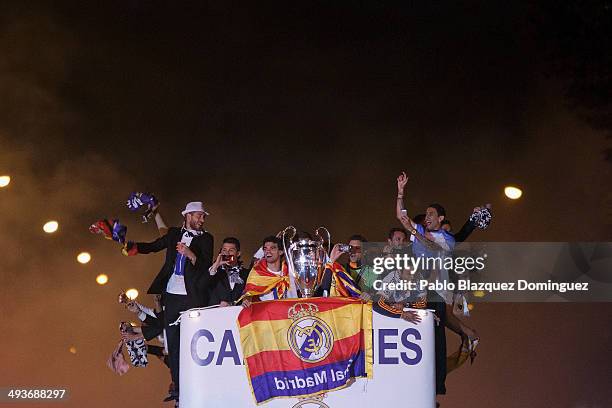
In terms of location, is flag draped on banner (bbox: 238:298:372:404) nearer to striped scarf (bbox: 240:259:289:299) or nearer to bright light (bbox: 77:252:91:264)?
striped scarf (bbox: 240:259:289:299)

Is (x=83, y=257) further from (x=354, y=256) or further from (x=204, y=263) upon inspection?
(x=354, y=256)

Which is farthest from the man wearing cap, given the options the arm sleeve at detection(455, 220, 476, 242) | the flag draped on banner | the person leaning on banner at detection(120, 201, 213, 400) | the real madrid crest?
the arm sleeve at detection(455, 220, 476, 242)

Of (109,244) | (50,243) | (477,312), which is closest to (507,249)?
(477,312)

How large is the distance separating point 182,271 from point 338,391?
1.64 m

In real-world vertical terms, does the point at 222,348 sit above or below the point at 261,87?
below

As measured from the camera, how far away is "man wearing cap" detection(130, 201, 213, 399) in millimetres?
6184

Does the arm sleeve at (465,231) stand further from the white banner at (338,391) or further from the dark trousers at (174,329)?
the dark trousers at (174,329)

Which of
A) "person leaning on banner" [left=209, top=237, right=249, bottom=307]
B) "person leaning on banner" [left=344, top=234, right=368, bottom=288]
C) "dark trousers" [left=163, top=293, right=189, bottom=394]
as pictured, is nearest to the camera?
"dark trousers" [left=163, top=293, right=189, bottom=394]

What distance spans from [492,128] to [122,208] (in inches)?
139

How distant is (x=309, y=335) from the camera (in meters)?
5.29

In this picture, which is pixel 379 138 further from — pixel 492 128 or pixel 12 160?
pixel 12 160

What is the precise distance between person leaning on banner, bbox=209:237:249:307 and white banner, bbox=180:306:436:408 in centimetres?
Result: 79

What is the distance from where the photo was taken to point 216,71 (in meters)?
8.73

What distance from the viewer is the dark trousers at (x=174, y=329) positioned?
242 inches
